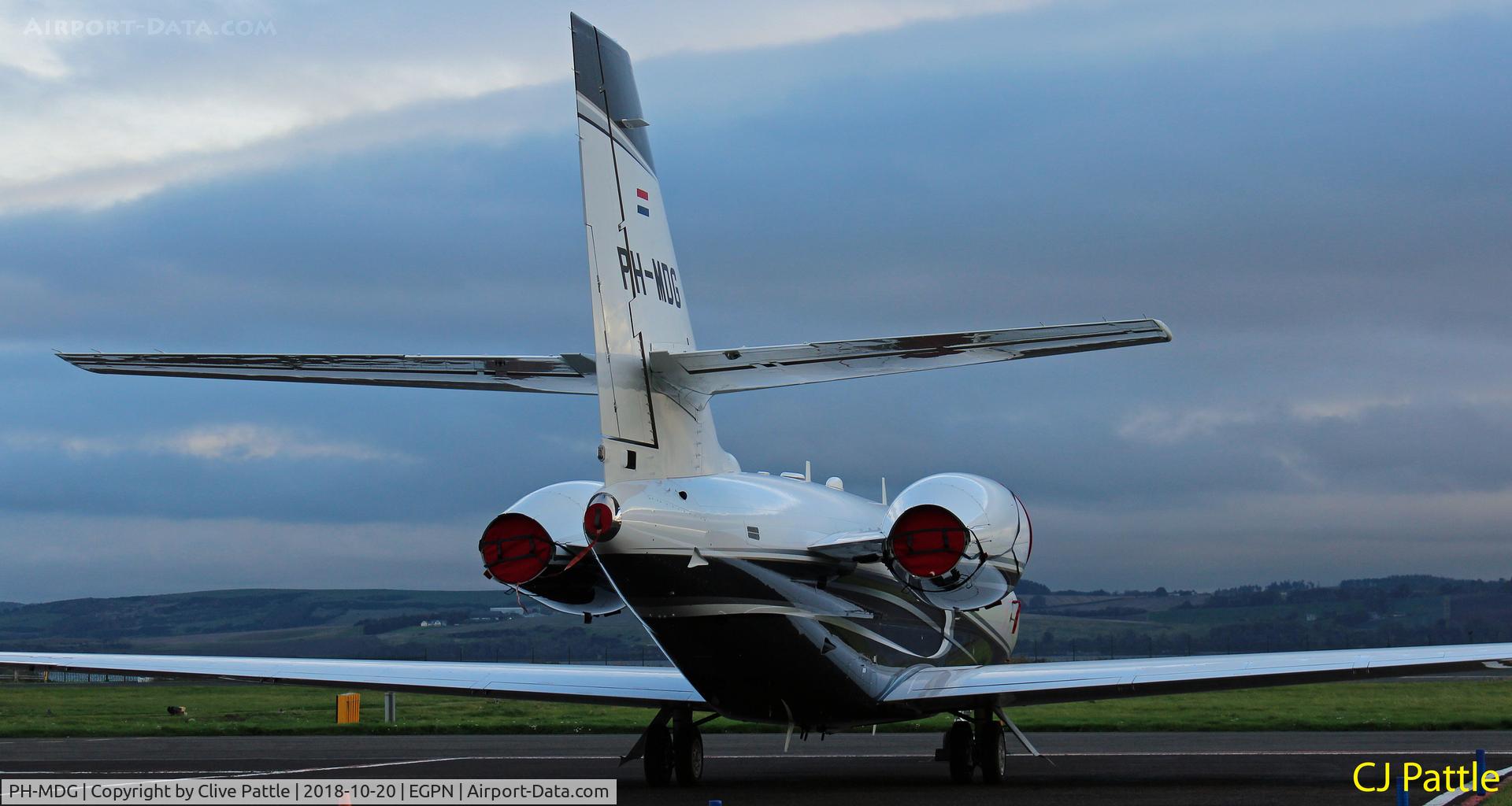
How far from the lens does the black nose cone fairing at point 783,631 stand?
51.3 ft

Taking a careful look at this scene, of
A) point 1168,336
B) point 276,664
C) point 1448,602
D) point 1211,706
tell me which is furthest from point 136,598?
point 1168,336

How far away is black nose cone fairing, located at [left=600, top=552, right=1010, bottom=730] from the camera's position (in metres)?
15.6

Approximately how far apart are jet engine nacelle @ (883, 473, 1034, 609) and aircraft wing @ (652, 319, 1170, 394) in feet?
6.93

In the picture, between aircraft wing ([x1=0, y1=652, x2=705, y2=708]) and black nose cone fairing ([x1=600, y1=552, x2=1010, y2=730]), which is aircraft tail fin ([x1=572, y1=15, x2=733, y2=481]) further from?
aircraft wing ([x1=0, y1=652, x2=705, y2=708])

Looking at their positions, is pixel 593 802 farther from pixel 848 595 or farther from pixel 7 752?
pixel 7 752

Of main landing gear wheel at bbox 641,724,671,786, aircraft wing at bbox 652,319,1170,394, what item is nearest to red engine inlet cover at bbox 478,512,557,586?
aircraft wing at bbox 652,319,1170,394

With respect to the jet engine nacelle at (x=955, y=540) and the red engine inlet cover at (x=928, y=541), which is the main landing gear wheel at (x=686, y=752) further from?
the red engine inlet cover at (x=928, y=541)

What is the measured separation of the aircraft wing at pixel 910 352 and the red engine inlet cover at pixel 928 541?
6.65ft

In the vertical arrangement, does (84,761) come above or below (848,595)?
below

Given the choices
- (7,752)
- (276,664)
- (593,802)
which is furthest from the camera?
(7,752)

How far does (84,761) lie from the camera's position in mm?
22500

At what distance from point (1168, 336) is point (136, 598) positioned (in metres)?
138

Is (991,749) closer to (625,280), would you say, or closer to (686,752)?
(686,752)

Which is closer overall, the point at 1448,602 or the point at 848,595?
the point at 848,595
